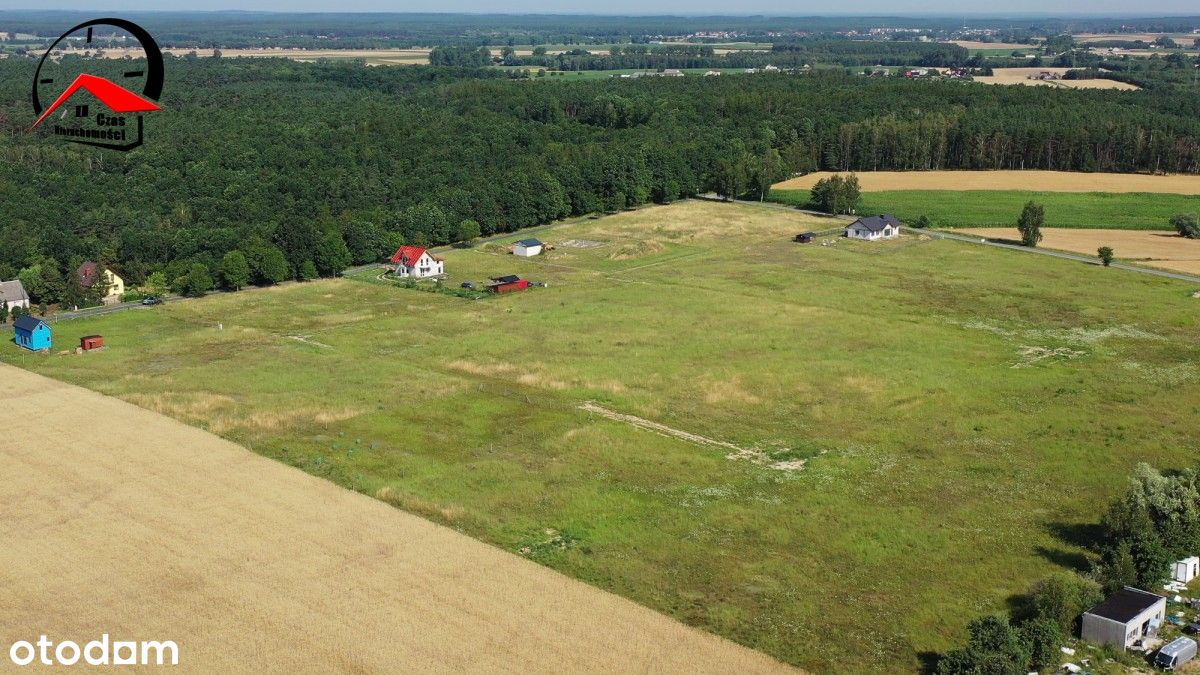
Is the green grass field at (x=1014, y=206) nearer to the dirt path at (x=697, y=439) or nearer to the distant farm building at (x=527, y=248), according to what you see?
the distant farm building at (x=527, y=248)

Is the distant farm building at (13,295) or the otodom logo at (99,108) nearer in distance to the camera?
the distant farm building at (13,295)

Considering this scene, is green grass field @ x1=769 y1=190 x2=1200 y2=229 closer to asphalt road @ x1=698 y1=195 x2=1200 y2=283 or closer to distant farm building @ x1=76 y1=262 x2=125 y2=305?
asphalt road @ x1=698 y1=195 x2=1200 y2=283

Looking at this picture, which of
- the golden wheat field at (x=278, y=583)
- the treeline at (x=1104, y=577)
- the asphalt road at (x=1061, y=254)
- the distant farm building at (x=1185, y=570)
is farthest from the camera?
the asphalt road at (x=1061, y=254)

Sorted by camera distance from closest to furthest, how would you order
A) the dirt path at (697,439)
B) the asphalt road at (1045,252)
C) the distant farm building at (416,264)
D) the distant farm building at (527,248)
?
the dirt path at (697,439), the distant farm building at (416,264), the asphalt road at (1045,252), the distant farm building at (527,248)

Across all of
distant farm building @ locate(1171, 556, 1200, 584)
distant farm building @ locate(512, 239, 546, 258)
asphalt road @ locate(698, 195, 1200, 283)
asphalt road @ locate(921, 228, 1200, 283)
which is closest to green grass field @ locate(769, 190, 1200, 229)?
asphalt road @ locate(698, 195, 1200, 283)

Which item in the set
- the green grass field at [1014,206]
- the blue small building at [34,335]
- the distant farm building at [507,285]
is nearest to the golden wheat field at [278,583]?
the blue small building at [34,335]

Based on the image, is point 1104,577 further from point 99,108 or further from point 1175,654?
point 99,108

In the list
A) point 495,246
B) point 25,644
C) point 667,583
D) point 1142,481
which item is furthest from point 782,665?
point 495,246

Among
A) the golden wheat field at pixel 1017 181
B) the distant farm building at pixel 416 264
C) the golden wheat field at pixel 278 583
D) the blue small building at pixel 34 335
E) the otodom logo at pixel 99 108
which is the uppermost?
the otodom logo at pixel 99 108
